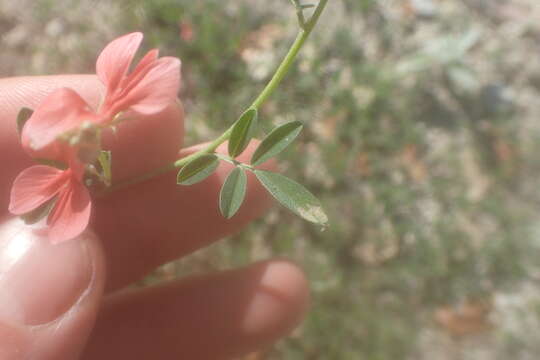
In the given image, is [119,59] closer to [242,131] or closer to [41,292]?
[242,131]

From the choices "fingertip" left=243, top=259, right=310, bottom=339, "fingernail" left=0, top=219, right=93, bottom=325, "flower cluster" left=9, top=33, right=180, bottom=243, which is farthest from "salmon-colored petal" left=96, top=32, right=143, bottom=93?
"fingertip" left=243, top=259, right=310, bottom=339

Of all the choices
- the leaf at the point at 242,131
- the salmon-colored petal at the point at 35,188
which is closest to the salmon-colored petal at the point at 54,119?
the salmon-colored petal at the point at 35,188

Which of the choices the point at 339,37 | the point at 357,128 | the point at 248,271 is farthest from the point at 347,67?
the point at 248,271

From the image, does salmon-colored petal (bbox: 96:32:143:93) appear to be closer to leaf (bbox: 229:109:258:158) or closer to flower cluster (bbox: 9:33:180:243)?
flower cluster (bbox: 9:33:180:243)

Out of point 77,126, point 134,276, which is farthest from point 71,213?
point 134,276

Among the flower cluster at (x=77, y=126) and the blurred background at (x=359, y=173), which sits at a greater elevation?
the flower cluster at (x=77, y=126)

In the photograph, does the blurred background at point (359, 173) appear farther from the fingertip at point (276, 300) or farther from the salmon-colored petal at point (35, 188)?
the salmon-colored petal at point (35, 188)

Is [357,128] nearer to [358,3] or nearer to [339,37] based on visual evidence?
[339,37]
